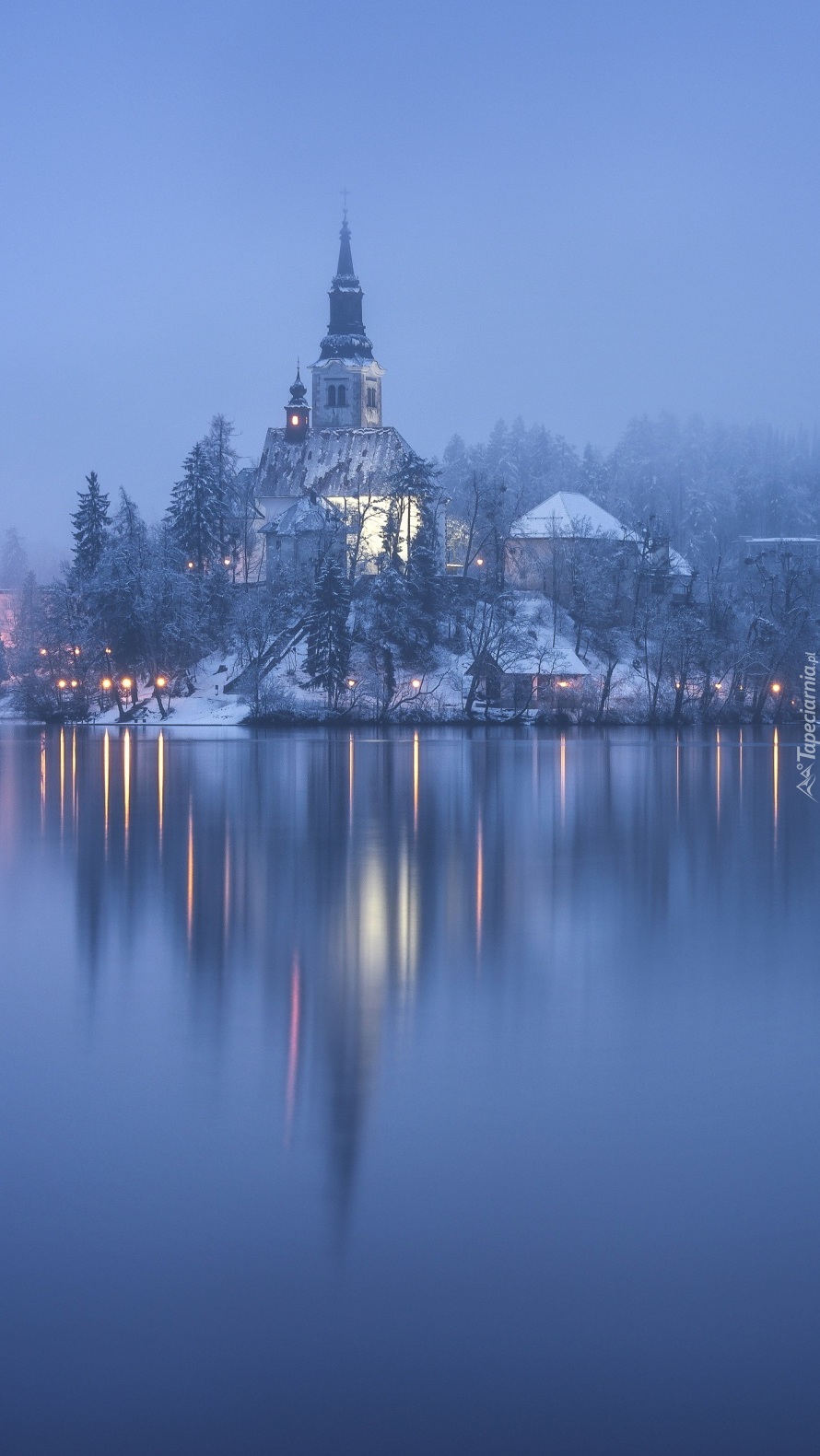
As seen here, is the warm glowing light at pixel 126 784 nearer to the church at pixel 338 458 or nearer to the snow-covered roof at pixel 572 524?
the church at pixel 338 458

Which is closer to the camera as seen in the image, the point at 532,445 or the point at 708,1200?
the point at 708,1200

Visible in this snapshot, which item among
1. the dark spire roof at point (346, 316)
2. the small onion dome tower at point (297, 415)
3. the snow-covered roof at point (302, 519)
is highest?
the dark spire roof at point (346, 316)

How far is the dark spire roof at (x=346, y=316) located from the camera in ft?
327

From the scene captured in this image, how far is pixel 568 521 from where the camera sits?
97312 millimetres

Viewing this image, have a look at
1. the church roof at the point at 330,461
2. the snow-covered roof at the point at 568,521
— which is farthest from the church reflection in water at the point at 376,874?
the church roof at the point at 330,461

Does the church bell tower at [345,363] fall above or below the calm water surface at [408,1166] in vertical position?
above

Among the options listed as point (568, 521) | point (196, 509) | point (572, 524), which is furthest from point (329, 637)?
point (568, 521)

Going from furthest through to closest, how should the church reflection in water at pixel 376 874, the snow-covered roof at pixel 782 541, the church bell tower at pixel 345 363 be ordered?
the snow-covered roof at pixel 782 541 < the church bell tower at pixel 345 363 < the church reflection in water at pixel 376 874

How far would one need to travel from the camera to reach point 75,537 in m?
88.4

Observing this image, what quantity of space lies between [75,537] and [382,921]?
75230 mm

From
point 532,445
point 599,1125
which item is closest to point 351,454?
point 532,445

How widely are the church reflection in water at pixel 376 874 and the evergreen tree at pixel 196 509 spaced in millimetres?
43273

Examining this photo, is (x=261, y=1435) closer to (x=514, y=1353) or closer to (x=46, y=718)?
(x=514, y=1353)

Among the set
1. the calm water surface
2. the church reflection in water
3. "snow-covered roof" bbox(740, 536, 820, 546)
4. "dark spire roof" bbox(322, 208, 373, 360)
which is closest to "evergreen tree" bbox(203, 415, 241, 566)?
"dark spire roof" bbox(322, 208, 373, 360)
